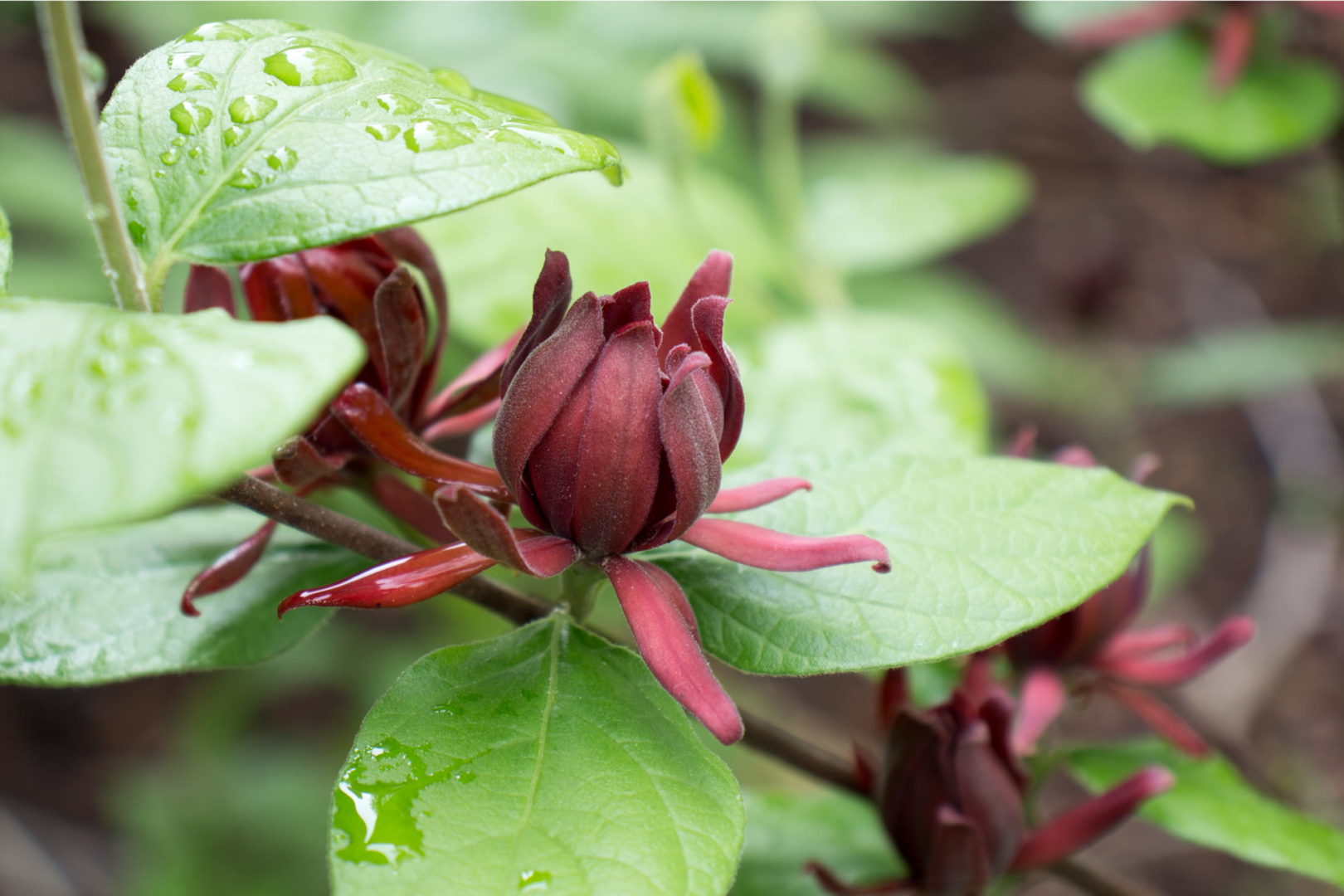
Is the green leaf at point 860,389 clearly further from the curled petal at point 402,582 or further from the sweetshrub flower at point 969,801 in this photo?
the curled petal at point 402,582

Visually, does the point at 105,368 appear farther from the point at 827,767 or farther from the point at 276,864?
the point at 276,864

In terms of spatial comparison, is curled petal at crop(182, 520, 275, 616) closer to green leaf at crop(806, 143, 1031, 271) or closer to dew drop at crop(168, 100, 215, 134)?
dew drop at crop(168, 100, 215, 134)

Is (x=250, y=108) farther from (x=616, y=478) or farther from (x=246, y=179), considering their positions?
(x=616, y=478)

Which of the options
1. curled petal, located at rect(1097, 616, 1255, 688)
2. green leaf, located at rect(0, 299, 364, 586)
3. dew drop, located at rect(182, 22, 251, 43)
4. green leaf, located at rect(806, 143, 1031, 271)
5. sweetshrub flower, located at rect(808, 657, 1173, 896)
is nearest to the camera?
green leaf, located at rect(0, 299, 364, 586)

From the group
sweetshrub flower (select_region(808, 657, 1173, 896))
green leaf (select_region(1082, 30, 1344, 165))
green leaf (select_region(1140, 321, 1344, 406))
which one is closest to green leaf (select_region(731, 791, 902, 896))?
sweetshrub flower (select_region(808, 657, 1173, 896))

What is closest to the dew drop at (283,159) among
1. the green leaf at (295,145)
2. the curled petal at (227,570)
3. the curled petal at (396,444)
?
the green leaf at (295,145)

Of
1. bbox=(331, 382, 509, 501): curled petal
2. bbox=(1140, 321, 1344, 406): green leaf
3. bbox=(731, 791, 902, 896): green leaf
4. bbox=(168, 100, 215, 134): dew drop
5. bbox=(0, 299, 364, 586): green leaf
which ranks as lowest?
bbox=(1140, 321, 1344, 406): green leaf
